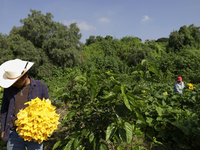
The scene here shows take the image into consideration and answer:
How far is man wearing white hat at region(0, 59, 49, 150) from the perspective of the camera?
1.77 metres

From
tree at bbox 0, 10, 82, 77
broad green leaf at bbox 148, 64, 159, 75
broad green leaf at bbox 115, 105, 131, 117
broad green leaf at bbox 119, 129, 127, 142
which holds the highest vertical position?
tree at bbox 0, 10, 82, 77

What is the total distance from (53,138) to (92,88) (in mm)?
2409

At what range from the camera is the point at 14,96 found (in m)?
1.90

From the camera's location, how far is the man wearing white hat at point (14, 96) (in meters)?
1.77

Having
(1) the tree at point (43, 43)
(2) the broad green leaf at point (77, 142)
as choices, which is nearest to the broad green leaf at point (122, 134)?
(2) the broad green leaf at point (77, 142)

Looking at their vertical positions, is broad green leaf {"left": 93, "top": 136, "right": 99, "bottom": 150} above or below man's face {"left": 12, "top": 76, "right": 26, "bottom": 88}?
below

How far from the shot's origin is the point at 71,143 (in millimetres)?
1466

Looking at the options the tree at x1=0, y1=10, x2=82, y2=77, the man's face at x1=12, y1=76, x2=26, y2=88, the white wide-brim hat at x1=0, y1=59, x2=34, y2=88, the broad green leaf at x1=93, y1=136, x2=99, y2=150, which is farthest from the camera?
the tree at x1=0, y1=10, x2=82, y2=77

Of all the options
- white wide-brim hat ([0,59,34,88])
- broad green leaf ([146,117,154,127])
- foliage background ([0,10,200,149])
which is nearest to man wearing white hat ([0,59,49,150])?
white wide-brim hat ([0,59,34,88])

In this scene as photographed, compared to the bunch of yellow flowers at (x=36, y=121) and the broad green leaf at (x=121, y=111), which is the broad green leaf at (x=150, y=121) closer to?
the broad green leaf at (x=121, y=111)

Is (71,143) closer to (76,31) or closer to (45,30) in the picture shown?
(45,30)

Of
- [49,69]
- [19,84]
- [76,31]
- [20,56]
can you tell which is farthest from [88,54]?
[19,84]

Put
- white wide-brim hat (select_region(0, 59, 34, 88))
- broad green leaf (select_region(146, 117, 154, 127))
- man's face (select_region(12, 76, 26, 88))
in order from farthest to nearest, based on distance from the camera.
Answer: broad green leaf (select_region(146, 117, 154, 127)) → man's face (select_region(12, 76, 26, 88)) → white wide-brim hat (select_region(0, 59, 34, 88))

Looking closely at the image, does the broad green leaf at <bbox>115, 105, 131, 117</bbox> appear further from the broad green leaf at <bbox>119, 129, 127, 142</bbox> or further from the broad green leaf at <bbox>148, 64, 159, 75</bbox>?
the broad green leaf at <bbox>148, 64, 159, 75</bbox>
